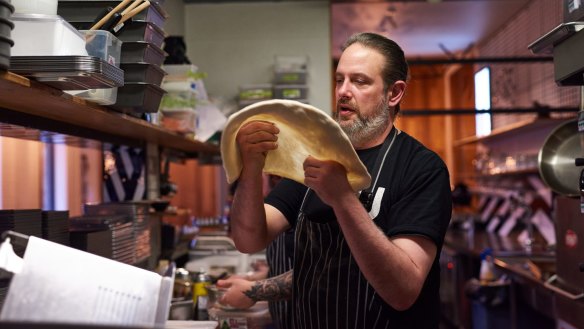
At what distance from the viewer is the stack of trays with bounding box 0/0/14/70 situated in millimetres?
1389

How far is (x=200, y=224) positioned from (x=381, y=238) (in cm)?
384

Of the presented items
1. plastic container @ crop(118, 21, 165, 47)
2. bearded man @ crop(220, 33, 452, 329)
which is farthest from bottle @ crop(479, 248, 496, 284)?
plastic container @ crop(118, 21, 165, 47)

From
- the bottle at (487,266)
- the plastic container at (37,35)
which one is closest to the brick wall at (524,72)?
the bottle at (487,266)

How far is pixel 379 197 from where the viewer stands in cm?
196

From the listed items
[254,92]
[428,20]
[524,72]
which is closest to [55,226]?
[254,92]

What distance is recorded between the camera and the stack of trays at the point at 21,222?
186cm

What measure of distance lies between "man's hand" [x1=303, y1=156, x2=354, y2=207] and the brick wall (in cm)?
447

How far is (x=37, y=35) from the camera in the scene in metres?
1.62

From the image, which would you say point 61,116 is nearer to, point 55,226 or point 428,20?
point 55,226

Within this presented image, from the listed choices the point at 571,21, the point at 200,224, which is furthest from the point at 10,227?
the point at 200,224

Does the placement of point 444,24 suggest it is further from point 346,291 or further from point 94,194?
point 346,291

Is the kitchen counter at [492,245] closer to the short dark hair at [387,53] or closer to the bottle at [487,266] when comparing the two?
the bottle at [487,266]

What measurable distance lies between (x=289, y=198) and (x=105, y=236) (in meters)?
0.78

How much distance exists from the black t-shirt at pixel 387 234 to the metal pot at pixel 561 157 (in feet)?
3.86
